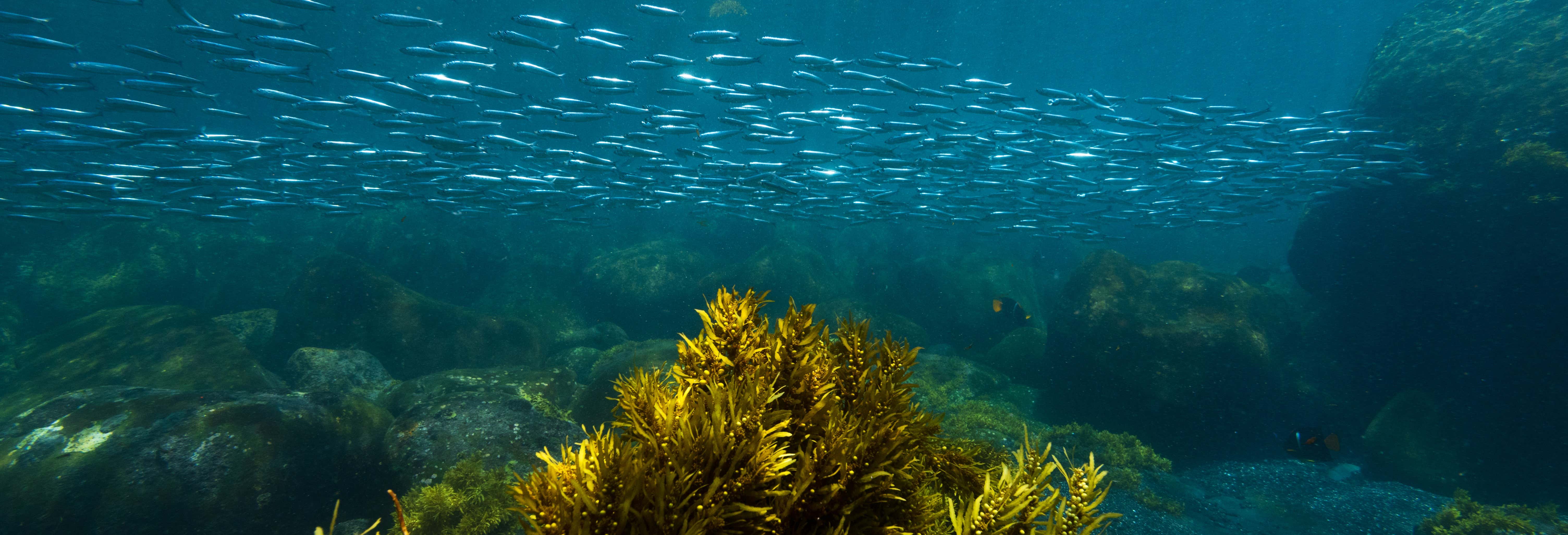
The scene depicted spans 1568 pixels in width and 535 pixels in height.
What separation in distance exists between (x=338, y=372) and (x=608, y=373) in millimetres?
5253

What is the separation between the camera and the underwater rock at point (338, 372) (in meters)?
8.93

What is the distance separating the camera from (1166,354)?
9992mm

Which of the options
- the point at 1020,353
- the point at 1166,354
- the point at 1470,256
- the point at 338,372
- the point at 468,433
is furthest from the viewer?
the point at 1020,353

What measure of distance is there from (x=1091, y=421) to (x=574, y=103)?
14582 mm

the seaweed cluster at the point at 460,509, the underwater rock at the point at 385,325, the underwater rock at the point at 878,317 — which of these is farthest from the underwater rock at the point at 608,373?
the underwater rock at the point at 878,317

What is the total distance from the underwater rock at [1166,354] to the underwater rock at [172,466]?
12.5 meters

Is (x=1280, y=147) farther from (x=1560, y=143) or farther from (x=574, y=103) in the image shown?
(x=574, y=103)

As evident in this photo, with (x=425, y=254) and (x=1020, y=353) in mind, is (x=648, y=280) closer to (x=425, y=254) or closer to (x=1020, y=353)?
(x=425, y=254)

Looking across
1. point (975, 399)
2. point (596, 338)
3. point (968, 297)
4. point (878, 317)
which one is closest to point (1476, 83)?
point (968, 297)

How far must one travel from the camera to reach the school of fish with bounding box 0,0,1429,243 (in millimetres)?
11711

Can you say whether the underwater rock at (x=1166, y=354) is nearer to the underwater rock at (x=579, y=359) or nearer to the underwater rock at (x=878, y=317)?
the underwater rock at (x=878, y=317)

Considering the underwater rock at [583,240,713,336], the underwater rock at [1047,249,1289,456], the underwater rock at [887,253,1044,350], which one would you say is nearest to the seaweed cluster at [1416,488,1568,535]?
the underwater rock at [1047,249,1289,456]

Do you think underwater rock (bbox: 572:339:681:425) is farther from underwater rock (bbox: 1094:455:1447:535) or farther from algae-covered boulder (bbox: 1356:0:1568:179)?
algae-covered boulder (bbox: 1356:0:1568:179)

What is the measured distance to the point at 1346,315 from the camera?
41.4 ft
